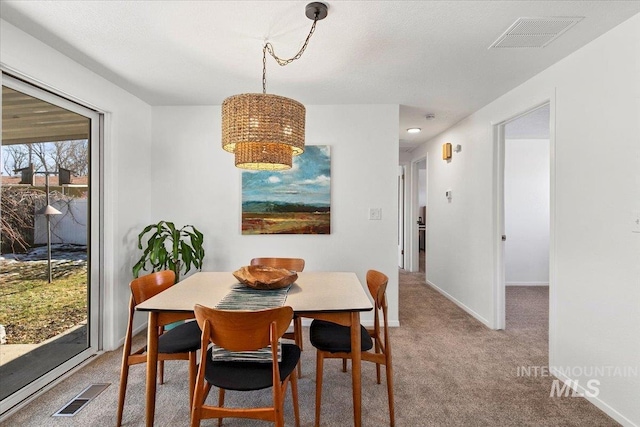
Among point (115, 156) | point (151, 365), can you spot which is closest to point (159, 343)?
point (151, 365)

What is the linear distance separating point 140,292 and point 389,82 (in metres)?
2.55

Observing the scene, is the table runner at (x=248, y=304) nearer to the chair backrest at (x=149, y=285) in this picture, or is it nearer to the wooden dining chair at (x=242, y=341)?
the wooden dining chair at (x=242, y=341)

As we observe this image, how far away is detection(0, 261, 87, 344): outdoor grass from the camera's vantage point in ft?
6.88

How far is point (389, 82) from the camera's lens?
9.45ft

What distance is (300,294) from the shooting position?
1.95 metres

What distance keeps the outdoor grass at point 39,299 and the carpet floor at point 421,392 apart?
0.41 meters

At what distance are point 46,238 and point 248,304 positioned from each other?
5.70 feet

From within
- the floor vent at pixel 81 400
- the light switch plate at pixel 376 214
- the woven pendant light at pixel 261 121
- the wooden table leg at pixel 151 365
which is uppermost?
the woven pendant light at pixel 261 121

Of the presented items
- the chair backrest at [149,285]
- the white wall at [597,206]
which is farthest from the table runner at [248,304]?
the white wall at [597,206]

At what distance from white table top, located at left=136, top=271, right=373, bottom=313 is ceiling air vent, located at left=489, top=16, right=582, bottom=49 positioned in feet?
6.14

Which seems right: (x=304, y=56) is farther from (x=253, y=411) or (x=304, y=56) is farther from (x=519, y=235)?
(x=519, y=235)

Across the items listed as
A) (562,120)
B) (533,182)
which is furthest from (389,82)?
(533,182)

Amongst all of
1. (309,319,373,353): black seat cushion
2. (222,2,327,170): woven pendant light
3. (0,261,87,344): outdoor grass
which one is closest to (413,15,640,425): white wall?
(309,319,373,353): black seat cushion

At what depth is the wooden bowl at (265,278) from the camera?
6.64 feet
